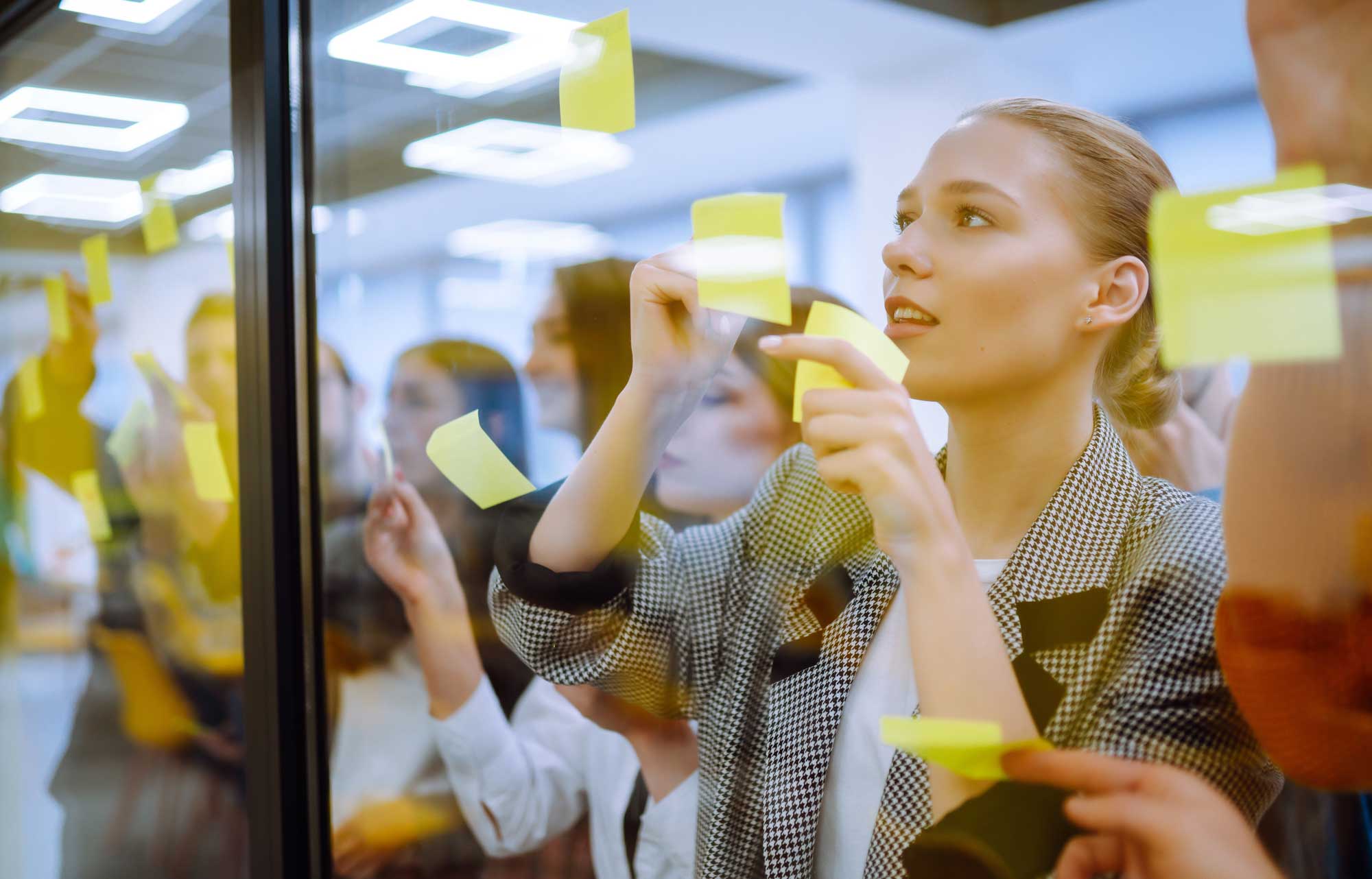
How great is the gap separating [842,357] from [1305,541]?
0.33m

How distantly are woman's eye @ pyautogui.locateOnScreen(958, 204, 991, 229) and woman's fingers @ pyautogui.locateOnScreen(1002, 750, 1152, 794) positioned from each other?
0.36 metres

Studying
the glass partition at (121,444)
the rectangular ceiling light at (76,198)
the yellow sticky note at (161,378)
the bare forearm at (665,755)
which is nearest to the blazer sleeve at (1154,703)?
the bare forearm at (665,755)

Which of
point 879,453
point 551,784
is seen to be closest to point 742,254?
point 879,453

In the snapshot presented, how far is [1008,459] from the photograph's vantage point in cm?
80

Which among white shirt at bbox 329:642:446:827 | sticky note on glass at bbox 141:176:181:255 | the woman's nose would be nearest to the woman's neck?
the woman's nose

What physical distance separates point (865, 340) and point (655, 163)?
0.33 metres

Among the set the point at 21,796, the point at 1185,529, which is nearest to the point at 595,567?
the point at 1185,529

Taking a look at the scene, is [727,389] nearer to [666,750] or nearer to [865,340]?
[865,340]

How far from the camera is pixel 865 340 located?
2.74 feet

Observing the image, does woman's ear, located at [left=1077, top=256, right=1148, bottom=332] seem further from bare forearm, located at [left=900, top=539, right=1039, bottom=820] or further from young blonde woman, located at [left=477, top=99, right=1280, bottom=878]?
bare forearm, located at [left=900, top=539, right=1039, bottom=820]

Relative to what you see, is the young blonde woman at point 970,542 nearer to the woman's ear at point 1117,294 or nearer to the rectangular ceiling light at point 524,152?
the woman's ear at point 1117,294

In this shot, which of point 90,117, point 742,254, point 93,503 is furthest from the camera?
point 93,503

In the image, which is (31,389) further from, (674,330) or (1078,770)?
(1078,770)

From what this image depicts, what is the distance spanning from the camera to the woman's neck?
78 cm
